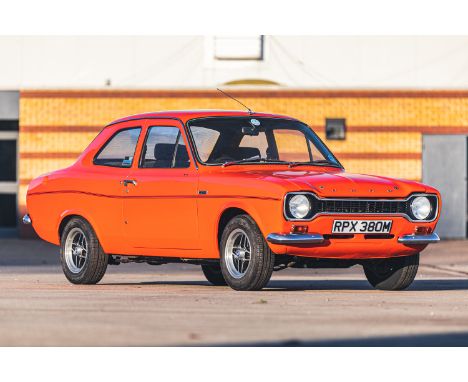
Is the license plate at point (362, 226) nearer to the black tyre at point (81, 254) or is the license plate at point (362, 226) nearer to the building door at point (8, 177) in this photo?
the black tyre at point (81, 254)

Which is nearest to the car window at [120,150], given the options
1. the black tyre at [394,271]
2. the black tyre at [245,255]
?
the black tyre at [245,255]

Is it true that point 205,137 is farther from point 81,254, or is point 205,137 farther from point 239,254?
point 81,254

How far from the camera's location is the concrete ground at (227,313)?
8039 mm

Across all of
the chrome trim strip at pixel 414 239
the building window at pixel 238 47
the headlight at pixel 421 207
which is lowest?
the chrome trim strip at pixel 414 239

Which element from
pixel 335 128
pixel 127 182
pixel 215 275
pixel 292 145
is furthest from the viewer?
pixel 335 128

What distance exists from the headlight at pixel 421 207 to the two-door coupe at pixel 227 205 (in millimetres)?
16

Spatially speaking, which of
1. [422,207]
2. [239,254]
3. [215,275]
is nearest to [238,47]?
[215,275]

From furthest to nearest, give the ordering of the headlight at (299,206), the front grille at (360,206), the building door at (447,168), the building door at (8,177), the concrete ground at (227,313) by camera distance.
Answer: the building door at (8,177), the building door at (447,168), the front grille at (360,206), the headlight at (299,206), the concrete ground at (227,313)

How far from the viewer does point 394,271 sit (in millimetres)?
13023

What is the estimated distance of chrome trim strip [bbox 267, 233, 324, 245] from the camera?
1150cm

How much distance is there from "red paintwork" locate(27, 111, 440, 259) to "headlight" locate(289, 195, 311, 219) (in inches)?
3.9

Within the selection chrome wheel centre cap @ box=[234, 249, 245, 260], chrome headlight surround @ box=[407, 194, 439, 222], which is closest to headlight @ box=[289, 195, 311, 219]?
chrome wheel centre cap @ box=[234, 249, 245, 260]

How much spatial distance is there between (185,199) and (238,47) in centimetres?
1816

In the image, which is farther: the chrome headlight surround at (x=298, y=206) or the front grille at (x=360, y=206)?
the front grille at (x=360, y=206)
